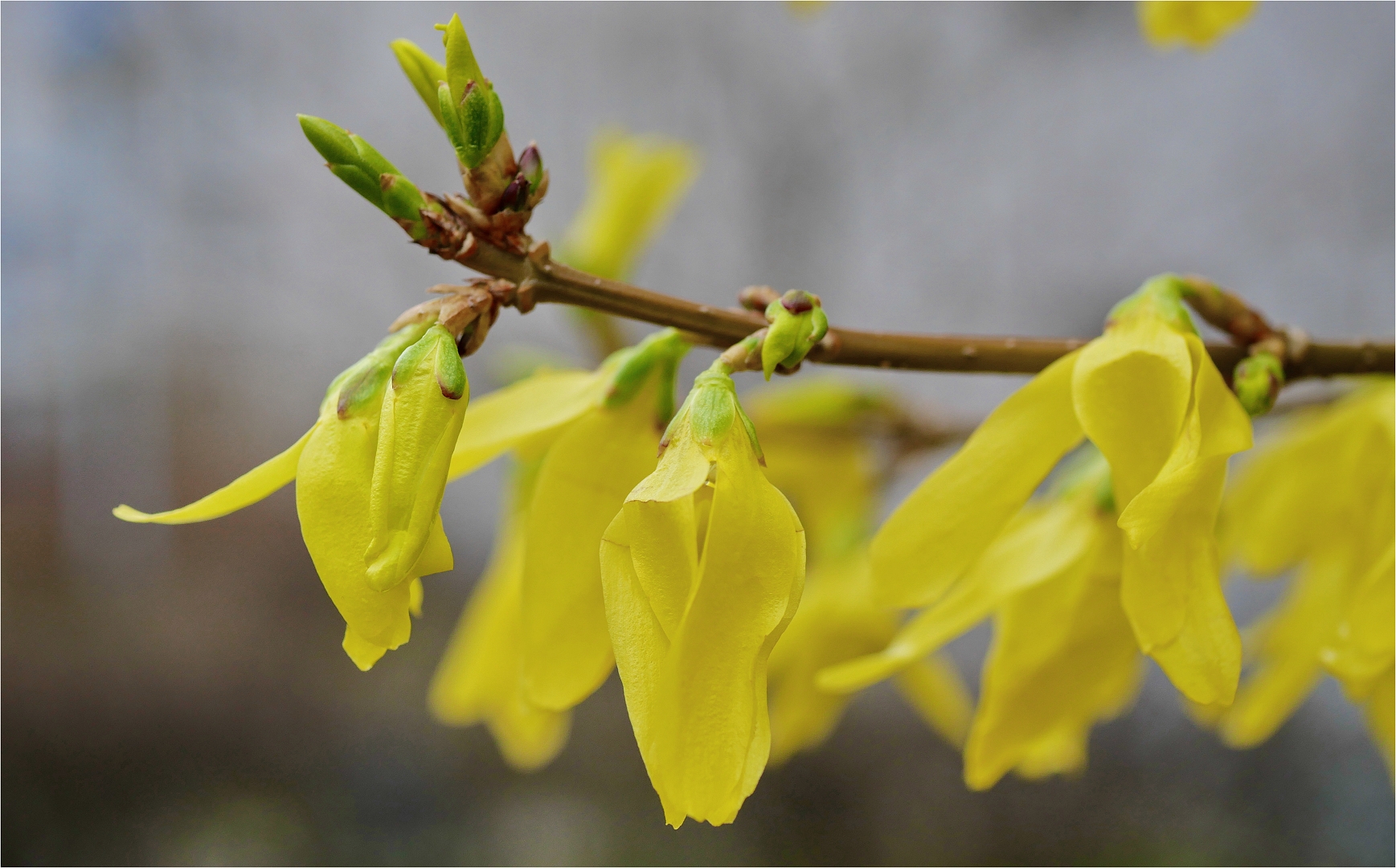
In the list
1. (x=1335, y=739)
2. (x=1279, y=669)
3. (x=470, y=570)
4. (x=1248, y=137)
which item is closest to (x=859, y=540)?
(x=1279, y=669)

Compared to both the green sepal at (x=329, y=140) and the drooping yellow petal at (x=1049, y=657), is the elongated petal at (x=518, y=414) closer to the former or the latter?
the green sepal at (x=329, y=140)

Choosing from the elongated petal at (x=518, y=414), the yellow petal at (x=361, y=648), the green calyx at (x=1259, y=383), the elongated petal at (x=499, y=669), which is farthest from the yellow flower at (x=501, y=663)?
the green calyx at (x=1259, y=383)

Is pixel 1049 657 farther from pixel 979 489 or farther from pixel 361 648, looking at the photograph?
pixel 361 648

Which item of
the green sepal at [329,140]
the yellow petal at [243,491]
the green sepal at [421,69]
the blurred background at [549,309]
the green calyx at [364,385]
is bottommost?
the blurred background at [549,309]

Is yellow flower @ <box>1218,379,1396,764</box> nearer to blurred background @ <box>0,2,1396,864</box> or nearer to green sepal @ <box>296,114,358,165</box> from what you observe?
green sepal @ <box>296,114,358,165</box>

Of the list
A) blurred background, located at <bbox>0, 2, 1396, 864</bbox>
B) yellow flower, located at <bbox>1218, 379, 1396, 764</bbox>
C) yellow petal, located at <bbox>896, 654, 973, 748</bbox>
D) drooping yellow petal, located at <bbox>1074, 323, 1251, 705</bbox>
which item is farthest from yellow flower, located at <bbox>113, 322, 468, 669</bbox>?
blurred background, located at <bbox>0, 2, 1396, 864</bbox>

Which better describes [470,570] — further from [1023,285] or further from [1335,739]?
[1335,739]
